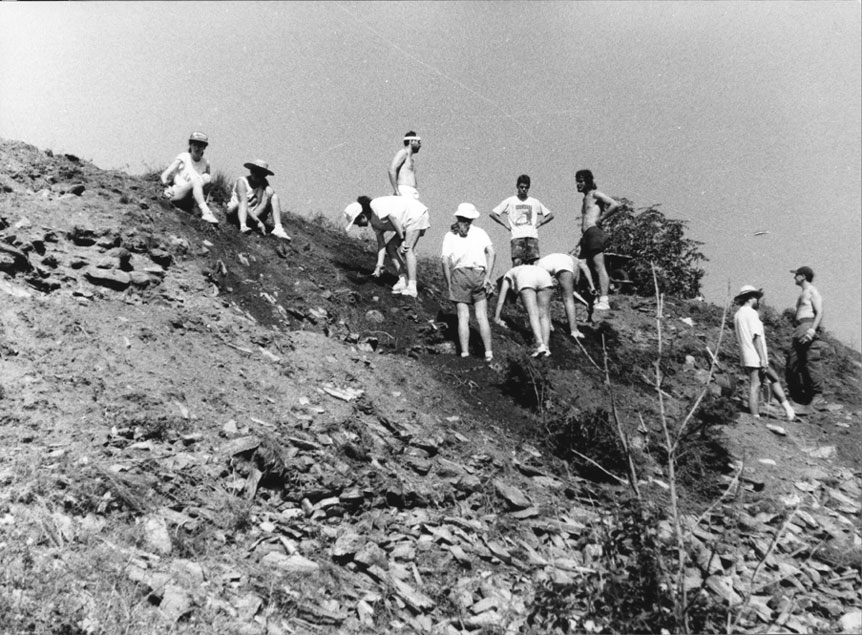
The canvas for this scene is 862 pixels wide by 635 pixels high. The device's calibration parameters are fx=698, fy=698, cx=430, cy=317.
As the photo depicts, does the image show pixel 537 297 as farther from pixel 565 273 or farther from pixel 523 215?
pixel 523 215

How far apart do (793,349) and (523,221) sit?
447 cm

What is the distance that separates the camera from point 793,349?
404 inches

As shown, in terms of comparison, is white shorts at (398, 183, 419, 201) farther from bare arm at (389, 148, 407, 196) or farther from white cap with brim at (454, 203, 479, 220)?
white cap with brim at (454, 203, 479, 220)

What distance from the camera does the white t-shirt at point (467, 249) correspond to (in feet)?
26.6

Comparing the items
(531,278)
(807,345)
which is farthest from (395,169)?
(807,345)

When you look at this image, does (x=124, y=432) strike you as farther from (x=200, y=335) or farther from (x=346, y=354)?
(x=346, y=354)

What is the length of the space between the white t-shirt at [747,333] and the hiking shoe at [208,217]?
7.09 metres

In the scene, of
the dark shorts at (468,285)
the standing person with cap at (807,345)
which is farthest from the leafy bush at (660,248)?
the dark shorts at (468,285)

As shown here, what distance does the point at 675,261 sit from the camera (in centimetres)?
1477

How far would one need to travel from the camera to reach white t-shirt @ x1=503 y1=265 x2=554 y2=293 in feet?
27.8

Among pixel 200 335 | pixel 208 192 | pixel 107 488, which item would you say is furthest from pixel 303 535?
pixel 208 192

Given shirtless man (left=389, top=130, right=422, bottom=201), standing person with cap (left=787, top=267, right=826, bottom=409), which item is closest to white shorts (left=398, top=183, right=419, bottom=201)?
shirtless man (left=389, top=130, right=422, bottom=201)

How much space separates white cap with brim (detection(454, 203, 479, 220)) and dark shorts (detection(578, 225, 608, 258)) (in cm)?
224

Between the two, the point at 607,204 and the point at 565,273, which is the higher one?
the point at 607,204
